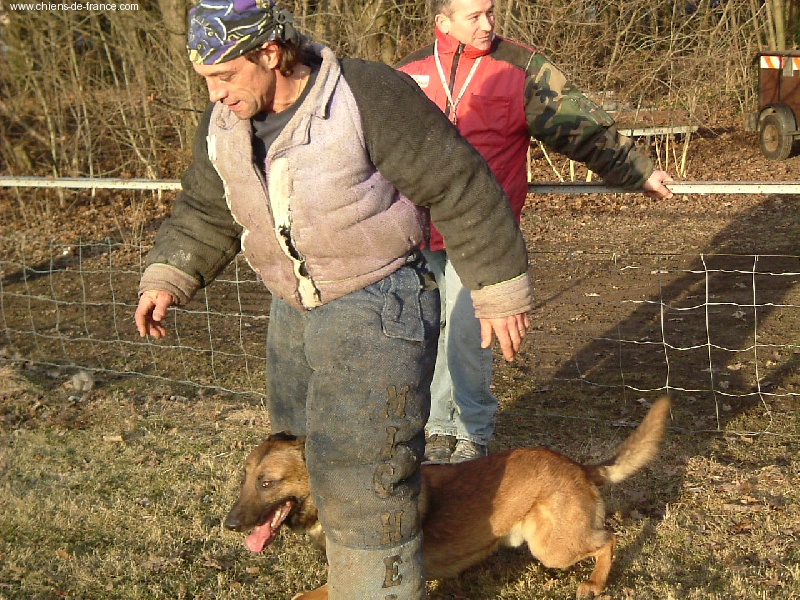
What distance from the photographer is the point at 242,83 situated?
241cm

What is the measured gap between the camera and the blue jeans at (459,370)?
4.16 meters

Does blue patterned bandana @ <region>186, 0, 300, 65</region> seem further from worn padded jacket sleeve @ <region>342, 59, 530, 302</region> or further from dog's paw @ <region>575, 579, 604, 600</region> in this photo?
dog's paw @ <region>575, 579, 604, 600</region>

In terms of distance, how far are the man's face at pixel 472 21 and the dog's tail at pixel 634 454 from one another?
169cm

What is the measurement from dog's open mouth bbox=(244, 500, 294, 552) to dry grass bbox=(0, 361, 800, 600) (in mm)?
580

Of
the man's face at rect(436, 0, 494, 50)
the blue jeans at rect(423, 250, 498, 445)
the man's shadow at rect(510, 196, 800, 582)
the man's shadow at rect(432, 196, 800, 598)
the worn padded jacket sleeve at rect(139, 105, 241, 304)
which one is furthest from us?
the man's shadow at rect(510, 196, 800, 582)

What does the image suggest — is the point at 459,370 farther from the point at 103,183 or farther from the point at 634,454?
the point at 103,183

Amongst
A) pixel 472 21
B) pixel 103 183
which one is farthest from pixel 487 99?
pixel 103 183

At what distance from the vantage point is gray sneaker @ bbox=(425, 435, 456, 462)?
14.5 ft

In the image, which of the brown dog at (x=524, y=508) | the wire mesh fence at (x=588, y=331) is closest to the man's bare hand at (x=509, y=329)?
the brown dog at (x=524, y=508)

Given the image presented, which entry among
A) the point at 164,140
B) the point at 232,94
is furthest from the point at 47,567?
the point at 164,140

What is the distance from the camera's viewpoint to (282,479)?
9.87 feet

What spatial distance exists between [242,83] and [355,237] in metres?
0.50

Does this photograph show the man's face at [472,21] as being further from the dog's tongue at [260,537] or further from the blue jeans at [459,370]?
the dog's tongue at [260,537]

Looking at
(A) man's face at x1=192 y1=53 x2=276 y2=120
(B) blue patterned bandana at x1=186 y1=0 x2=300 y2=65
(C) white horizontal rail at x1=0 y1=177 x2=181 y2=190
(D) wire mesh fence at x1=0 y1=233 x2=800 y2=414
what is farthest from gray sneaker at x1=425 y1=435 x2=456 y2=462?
(B) blue patterned bandana at x1=186 y1=0 x2=300 y2=65
